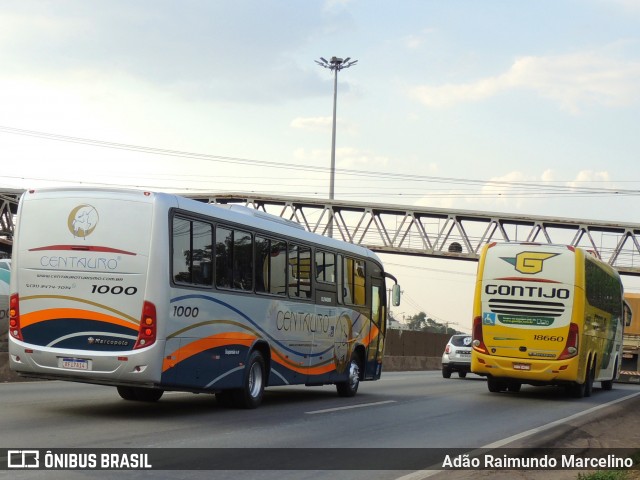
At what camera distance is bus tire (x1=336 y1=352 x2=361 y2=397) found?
20.0 meters

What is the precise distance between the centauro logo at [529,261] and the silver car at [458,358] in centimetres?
1214

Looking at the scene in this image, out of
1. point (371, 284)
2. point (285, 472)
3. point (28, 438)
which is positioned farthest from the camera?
point (371, 284)

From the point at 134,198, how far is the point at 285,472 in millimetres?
4944

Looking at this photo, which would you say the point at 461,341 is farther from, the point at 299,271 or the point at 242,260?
the point at 242,260

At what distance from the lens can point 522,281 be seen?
22.9m

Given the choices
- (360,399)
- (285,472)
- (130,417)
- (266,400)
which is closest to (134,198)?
(130,417)

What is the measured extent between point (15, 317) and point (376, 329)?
977 centimetres

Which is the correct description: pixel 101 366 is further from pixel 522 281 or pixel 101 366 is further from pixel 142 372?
pixel 522 281

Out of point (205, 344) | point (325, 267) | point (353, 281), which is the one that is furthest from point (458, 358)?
point (205, 344)

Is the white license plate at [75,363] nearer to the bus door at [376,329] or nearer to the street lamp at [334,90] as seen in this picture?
the bus door at [376,329]

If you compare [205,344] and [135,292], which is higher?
[135,292]

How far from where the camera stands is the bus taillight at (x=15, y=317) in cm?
1334

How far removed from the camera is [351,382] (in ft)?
66.0

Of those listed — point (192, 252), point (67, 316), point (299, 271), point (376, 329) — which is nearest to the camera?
point (67, 316)
